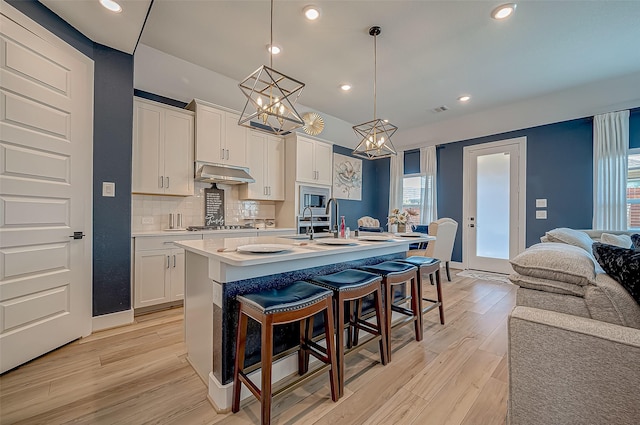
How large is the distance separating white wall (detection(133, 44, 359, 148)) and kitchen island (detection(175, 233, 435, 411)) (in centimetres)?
250

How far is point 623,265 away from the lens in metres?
1.12

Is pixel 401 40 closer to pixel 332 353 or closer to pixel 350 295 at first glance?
pixel 350 295

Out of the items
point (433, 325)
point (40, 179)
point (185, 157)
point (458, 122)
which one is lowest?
point (433, 325)

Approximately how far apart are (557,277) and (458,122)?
4.86 metres

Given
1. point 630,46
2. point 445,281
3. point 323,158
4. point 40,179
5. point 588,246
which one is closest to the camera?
point 40,179

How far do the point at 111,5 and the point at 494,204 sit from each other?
5831 millimetres

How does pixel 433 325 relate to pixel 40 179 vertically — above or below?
below

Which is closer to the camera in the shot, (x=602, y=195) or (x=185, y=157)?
(x=185, y=157)

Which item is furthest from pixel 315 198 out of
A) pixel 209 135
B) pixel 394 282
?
pixel 394 282

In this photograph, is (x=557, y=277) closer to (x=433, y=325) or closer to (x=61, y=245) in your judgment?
(x=433, y=325)

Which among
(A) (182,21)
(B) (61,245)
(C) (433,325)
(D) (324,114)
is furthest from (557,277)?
(D) (324,114)

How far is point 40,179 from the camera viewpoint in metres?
2.08

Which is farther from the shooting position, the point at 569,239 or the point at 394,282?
the point at 569,239

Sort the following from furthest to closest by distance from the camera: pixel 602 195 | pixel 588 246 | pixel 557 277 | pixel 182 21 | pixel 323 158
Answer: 1. pixel 323 158
2. pixel 602 195
3. pixel 182 21
4. pixel 588 246
5. pixel 557 277
